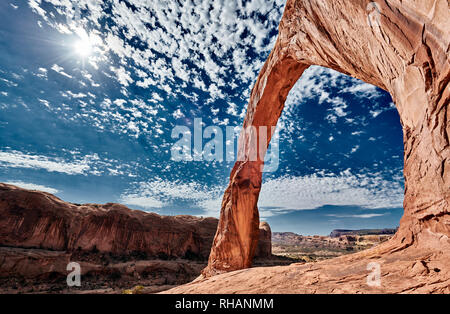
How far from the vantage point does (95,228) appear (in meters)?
31.3

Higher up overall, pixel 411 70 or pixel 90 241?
pixel 411 70

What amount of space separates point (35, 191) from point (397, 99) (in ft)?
131

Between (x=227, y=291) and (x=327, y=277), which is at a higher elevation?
(x=327, y=277)

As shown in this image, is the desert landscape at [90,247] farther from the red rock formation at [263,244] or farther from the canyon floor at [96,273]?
the red rock formation at [263,244]

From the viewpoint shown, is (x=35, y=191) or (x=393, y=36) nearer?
(x=393, y=36)

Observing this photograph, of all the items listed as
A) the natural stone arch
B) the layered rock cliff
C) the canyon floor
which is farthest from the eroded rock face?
the natural stone arch

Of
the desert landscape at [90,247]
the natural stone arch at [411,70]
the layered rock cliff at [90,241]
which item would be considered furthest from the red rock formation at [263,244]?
the natural stone arch at [411,70]

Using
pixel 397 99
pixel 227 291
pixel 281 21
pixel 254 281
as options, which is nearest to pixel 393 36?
pixel 397 99

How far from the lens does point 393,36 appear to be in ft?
10.1

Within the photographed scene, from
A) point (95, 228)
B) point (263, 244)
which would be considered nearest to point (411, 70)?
point (95, 228)

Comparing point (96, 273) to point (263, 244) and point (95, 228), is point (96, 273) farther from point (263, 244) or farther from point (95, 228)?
point (263, 244)

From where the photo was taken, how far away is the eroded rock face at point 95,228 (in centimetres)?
2616
